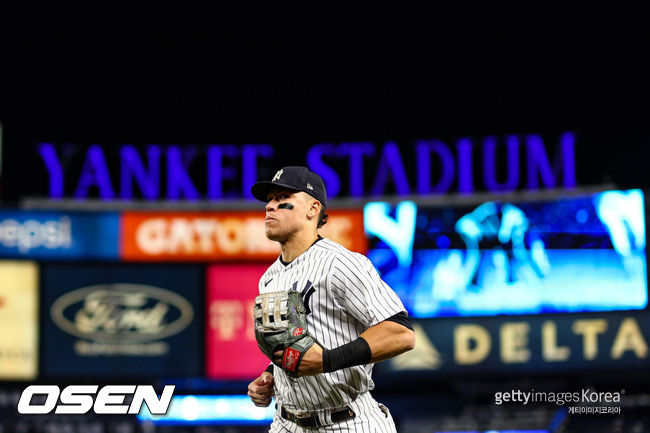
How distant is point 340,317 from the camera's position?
12.2ft

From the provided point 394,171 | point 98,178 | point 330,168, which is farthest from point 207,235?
point 394,171

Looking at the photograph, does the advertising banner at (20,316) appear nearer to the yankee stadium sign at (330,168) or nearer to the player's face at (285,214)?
the yankee stadium sign at (330,168)

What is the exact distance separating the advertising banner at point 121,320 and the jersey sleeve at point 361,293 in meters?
11.0

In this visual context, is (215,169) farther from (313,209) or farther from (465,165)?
(313,209)

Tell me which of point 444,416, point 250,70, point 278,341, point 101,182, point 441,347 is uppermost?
point 250,70

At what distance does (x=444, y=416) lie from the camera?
15062 millimetres

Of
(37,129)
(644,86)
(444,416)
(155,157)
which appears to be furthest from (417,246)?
(37,129)

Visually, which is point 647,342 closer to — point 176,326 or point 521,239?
point 521,239

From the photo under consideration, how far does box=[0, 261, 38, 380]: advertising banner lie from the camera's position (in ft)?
46.8

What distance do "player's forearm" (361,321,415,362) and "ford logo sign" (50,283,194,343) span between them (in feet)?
36.5

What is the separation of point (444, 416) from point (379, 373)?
5.21 ft

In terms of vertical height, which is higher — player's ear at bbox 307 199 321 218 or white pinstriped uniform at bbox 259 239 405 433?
player's ear at bbox 307 199 321 218

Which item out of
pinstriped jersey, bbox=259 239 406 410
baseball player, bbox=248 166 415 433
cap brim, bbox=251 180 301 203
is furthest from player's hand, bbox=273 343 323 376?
cap brim, bbox=251 180 301 203

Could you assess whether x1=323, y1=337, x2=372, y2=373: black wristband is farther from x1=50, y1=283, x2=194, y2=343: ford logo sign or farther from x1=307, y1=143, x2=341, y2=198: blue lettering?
x1=307, y1=143, x2=341, y2=198: blue lettering
